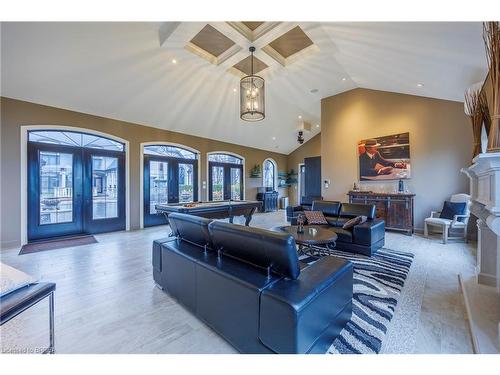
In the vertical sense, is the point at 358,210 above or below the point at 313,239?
above

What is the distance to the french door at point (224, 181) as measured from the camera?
27.6ft

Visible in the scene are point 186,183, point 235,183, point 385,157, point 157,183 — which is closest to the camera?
point 385,157

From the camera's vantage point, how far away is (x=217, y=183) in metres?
8.65

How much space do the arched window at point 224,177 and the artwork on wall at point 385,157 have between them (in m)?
4.74

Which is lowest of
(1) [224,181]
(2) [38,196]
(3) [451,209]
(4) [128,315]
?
(4) [128,315]

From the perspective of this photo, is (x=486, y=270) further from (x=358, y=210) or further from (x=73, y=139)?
(x=73, y=139)

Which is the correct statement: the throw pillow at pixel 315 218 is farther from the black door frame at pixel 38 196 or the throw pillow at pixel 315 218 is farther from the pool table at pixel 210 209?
the black door frame at pixel 38 196

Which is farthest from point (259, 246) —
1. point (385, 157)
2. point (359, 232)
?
point (385, 157)

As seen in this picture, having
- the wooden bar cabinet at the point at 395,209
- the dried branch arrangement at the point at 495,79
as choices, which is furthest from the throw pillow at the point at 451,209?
the dried branch arrangement at the point at 495,79

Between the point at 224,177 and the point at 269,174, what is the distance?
116 inches
